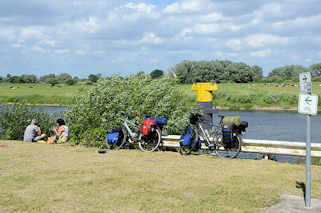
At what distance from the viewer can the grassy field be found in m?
6.35

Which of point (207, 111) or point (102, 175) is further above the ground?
point (207, 111)

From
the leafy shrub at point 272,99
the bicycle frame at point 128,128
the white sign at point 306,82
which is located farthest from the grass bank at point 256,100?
the white sign at point 306,82

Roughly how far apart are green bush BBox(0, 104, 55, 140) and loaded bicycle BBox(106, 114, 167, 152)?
→ 530cm

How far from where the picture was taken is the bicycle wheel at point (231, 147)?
10443 millimetres

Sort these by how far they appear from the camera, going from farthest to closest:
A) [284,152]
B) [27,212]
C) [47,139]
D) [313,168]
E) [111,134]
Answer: [47,139] → [111,134] → [284,152] → [313,168] → [27,212]

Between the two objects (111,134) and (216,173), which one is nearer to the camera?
(216,173)

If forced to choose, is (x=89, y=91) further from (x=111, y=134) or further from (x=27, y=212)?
(x=27, y=212)

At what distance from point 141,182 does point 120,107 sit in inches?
220

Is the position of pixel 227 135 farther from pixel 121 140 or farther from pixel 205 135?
pixel 121 140

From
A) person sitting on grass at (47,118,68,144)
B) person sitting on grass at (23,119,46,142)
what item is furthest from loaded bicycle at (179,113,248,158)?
person sitting on grass at (23,119,46,142)

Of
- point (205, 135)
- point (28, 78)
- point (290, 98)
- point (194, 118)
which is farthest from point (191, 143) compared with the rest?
point (28, 78)

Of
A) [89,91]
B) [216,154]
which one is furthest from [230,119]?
[89,91]

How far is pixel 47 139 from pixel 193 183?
8.53 meters

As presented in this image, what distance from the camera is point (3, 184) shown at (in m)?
7.67
